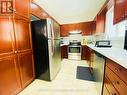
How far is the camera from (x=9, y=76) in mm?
1662

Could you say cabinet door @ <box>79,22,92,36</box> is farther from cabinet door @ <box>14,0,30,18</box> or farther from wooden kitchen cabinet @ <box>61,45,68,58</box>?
cabinet door @ <box>14,0,30,18</box>

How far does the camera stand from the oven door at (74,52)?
15.9 feet

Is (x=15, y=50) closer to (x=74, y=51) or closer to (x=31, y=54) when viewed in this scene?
(x=31, y=54)

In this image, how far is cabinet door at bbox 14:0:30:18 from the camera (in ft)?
6.11

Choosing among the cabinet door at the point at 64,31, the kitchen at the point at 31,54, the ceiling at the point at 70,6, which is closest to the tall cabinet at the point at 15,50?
the kitchen at the point at 31,54

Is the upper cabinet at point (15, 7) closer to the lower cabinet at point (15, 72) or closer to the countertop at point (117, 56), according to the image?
the lower cabinet at point (15, 72)

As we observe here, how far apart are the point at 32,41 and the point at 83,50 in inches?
121

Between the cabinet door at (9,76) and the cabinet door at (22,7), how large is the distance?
100 centimetres

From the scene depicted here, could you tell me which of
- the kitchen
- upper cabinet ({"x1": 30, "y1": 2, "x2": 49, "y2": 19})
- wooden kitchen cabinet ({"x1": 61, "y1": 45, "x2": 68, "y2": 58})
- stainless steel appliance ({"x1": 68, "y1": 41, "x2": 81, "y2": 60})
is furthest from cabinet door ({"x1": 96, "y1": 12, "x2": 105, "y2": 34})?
Answer: upper cabinet ({"x1": 30, "y1": 2, "x2": 49, "y2": 19})

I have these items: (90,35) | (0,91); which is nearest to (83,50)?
(90,35)

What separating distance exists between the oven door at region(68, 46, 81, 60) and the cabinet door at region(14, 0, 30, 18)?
320cm

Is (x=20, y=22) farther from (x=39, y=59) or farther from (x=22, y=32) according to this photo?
(x=39, y=59)

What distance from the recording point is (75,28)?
17.5ft

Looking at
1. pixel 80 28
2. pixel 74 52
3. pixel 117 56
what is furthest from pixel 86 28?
pixel 117 56
